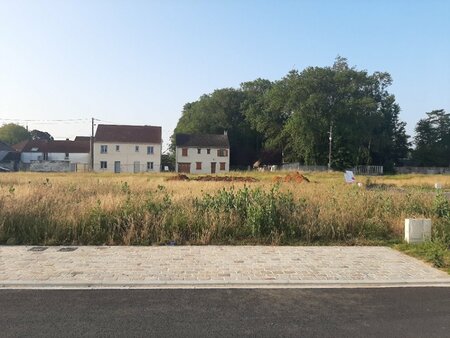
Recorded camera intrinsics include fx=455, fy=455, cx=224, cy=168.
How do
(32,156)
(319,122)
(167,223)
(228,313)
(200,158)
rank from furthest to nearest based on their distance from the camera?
(32,156) < (200,158) < (319,122) < (167,223) < (228,313)

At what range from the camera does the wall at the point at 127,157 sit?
8056 centimetres

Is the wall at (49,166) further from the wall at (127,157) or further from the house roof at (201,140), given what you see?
the house roof at (201,140)

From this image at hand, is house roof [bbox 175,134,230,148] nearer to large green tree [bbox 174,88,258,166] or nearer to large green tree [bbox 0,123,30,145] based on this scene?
large green tree [bbox 174,88,258,166]

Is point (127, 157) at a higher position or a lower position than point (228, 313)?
higher

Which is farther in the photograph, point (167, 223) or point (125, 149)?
point (125, 149)

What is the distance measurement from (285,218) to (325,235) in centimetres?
102

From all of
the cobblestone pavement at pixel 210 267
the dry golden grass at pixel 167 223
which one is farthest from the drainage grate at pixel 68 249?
the dry golden grass at pixel 167 223

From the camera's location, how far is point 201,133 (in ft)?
307

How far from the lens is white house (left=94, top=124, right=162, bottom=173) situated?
80.7 m

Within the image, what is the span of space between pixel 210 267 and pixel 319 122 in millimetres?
73977

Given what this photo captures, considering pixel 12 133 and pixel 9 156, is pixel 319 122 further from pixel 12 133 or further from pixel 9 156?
pixel 12 133

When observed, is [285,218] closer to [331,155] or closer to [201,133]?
[331,155]

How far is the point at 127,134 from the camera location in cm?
8331

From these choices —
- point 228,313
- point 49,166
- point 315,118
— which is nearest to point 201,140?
point 315,118
